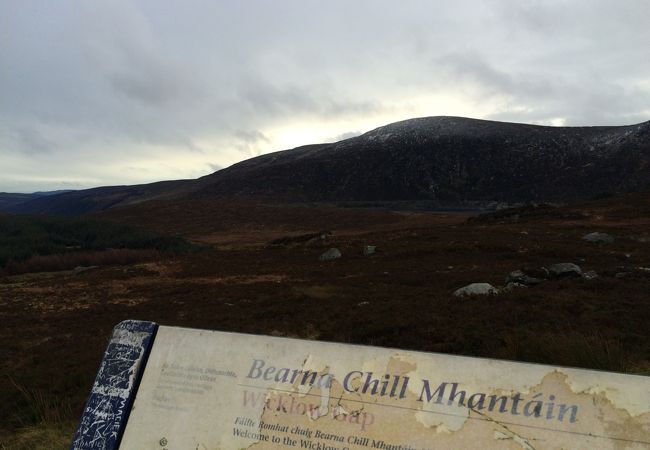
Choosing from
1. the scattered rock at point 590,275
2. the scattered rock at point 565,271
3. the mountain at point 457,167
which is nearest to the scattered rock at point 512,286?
the scattered rock at point 565,271

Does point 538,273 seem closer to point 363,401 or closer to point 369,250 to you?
point 369,250

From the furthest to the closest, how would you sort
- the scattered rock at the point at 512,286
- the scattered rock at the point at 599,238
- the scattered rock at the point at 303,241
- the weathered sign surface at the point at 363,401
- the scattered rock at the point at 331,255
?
the scattered rock at the point at 303,241 → the scattered rock at the point at 331,255 → the scattered rock at the point at 599,238 → the scattered rock at the point at 512,286 → the weathered sign surface at the point at 363,401

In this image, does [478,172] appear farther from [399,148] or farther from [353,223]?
[353,223]

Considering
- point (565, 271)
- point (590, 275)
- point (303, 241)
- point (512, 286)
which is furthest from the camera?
point (303, 241)

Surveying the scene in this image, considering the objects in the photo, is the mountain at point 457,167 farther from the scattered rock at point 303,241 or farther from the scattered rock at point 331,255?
the scattered rock at point 331,255

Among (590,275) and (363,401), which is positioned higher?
(363,401)

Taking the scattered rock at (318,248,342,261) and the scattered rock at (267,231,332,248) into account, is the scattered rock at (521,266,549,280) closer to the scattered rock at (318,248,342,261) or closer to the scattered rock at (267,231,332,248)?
the scattered rock at (318,248,342,261)

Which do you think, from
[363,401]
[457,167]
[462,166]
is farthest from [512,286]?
[462,166]
